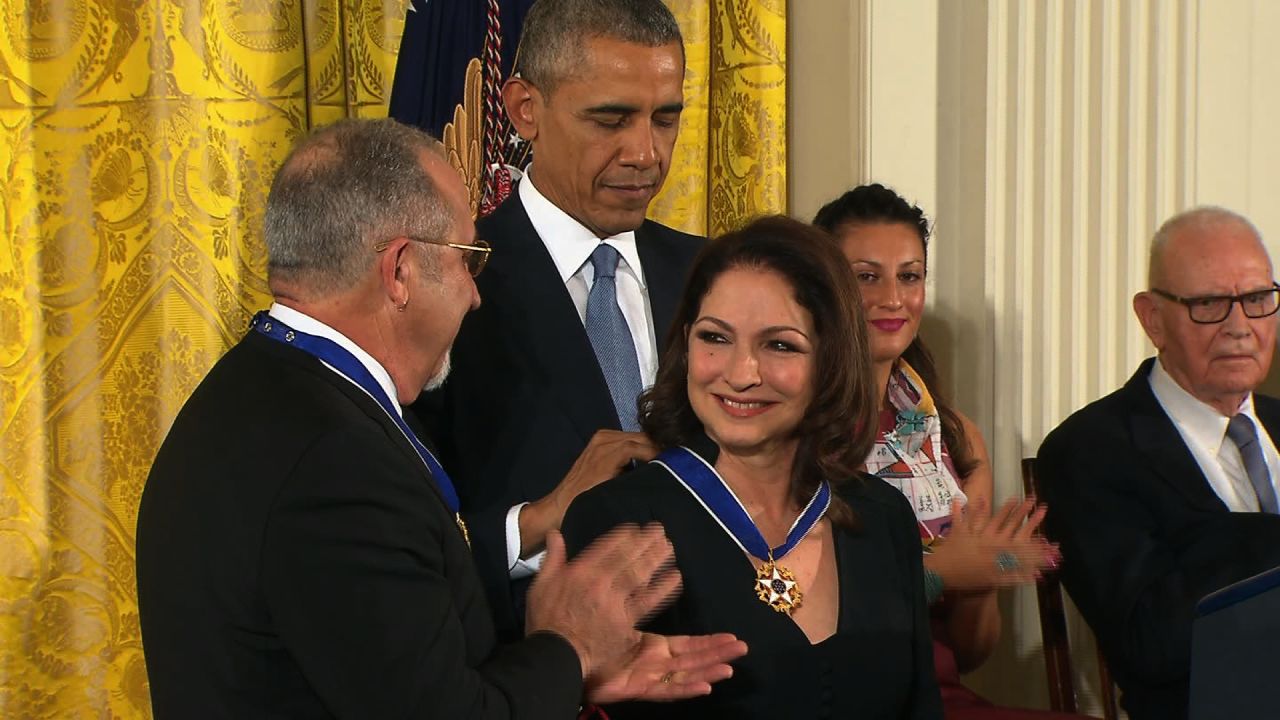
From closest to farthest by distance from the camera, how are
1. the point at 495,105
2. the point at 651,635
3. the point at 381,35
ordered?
the point at 651,635 < the point at 495,105 < the point at 381,35

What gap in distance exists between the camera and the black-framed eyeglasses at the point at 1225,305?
3295mm

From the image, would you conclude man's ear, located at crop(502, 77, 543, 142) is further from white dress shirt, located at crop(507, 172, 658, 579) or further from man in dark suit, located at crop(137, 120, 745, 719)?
man in dark suit, located at crop(137, 120, 745, 719)

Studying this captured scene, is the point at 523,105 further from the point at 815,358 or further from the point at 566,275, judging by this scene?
the point at 815,358

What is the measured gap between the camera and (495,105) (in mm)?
3533

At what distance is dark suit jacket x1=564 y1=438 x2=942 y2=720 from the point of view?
7.41 ft

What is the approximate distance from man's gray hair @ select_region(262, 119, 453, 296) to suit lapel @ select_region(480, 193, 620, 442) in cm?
72

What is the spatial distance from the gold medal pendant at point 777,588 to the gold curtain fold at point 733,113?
1857mm

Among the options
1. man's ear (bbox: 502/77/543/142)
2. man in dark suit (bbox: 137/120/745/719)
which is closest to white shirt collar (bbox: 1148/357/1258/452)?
man's ear (bbox: 502/77/543/142)

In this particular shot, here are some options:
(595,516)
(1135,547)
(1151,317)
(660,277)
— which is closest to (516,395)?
(660,277)

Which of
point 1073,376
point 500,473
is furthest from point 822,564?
point 1073,376

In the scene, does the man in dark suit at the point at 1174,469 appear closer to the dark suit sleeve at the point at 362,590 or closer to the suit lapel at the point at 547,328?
the suit lapel at the point at 547,328

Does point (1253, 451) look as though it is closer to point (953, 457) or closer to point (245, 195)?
point (953, 457)

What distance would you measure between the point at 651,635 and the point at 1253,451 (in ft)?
5.98

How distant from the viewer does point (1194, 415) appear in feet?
10.9
